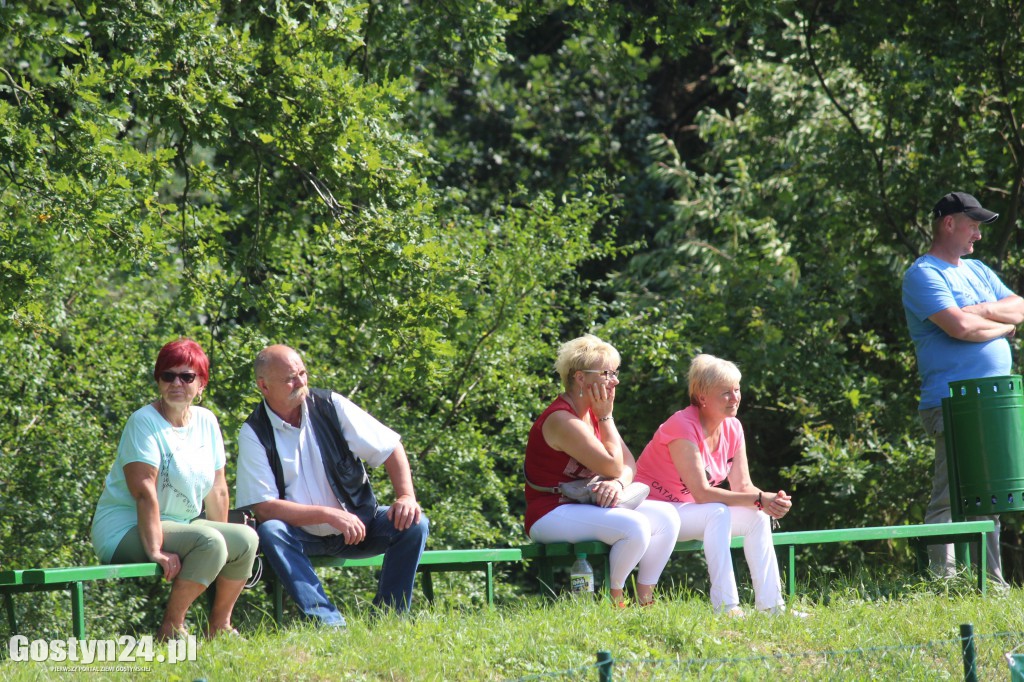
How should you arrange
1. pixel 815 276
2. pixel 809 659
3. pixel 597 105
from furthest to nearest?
pixel 597 105, pixel 815 276, pixel 809 659

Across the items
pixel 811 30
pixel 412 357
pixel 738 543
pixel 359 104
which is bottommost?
pixel 738 543

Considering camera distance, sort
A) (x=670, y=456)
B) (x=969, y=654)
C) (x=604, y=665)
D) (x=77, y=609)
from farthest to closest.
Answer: (x=670, y=456) → (x=77, y=609) → (x=969, y=654) → (x=604, y=665)

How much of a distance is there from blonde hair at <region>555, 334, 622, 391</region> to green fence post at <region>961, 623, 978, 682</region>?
6.90ft

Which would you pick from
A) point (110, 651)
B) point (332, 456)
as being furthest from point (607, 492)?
point (110, 651)

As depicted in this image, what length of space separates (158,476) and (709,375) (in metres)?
2.54

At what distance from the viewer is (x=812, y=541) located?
20.3ft

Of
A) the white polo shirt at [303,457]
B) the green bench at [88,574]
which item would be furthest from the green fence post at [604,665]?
the white polo shirt at [303,457]

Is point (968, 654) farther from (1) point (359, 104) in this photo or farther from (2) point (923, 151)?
(2) point (923, 151)

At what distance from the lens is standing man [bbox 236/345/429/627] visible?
518 cm

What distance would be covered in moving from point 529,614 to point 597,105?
11.1m

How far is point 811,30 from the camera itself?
32.1ft

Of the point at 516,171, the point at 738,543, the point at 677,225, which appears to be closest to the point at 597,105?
the point at 516,171

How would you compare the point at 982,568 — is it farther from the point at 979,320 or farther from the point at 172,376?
the point at 172,376

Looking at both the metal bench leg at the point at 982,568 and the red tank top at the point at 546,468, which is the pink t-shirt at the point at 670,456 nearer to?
the red tank top at the point at 546,468
